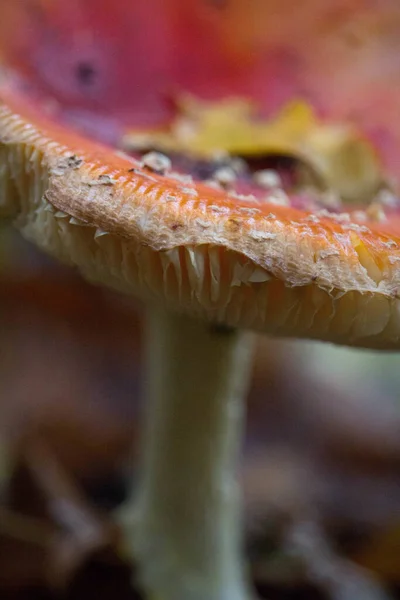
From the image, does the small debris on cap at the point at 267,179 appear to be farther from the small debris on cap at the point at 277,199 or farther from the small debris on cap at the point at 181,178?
the small debris on cap at the point at 181,178

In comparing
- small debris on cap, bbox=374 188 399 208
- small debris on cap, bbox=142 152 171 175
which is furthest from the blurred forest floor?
small debris on cap, bbox=142 152 171 175

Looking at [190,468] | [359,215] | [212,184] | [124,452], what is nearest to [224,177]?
[212,184]

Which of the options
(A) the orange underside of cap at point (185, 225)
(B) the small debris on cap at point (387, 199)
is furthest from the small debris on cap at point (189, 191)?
(B) the small debris on cap at point (387, 199)

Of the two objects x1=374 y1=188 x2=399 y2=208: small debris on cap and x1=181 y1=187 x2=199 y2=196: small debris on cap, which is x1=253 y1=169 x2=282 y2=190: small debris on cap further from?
x1=181 y1=187 x2=199 y2=196: small debris on cap

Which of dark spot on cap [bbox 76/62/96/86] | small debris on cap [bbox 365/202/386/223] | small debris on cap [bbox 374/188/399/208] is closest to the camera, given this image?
small debris on cap [bbox 365/202/386/223]

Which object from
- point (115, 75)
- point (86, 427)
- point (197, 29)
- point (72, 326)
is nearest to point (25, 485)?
point (86, 427)

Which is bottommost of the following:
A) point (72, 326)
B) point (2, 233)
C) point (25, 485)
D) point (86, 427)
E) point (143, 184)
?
point (25, 485)

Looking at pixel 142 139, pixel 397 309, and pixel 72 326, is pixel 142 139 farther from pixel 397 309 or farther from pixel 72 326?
pixel 72 326
